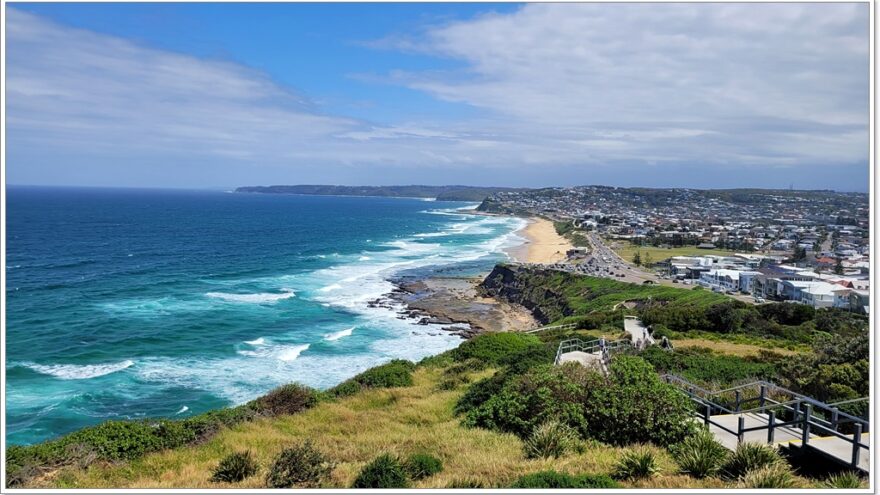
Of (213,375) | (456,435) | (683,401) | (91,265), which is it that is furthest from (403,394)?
(91,265)

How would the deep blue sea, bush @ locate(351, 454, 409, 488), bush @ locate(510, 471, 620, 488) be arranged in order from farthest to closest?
1. the deep blue sea
2. bush @ locate(351, 454, 409, 488)
3. bush @ locate(510, 471, 620, 488)

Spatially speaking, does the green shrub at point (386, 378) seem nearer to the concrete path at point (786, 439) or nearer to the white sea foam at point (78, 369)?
the concrete path at point (786, 439)

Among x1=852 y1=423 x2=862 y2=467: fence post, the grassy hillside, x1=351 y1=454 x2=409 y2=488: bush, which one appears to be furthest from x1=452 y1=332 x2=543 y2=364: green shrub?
x1=852 y1=423 x2=862 y2=467: fence post

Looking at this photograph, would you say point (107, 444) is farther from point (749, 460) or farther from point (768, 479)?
→ point (768, 479)

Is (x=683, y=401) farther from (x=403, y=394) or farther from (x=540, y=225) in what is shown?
(x=540, y=225)

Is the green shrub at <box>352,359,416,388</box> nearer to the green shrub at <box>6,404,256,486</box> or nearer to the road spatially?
the green shrub at <box>6,404,256,486</box>

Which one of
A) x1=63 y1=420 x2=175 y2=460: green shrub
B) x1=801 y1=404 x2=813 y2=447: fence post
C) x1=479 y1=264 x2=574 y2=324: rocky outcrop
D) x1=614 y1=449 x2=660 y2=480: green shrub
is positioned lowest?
x1=479 y1=264 x2=574 y2=324: rocky outcrop

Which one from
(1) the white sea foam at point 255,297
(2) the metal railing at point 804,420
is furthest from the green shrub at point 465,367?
(1) the white sea foam at point 255,297
